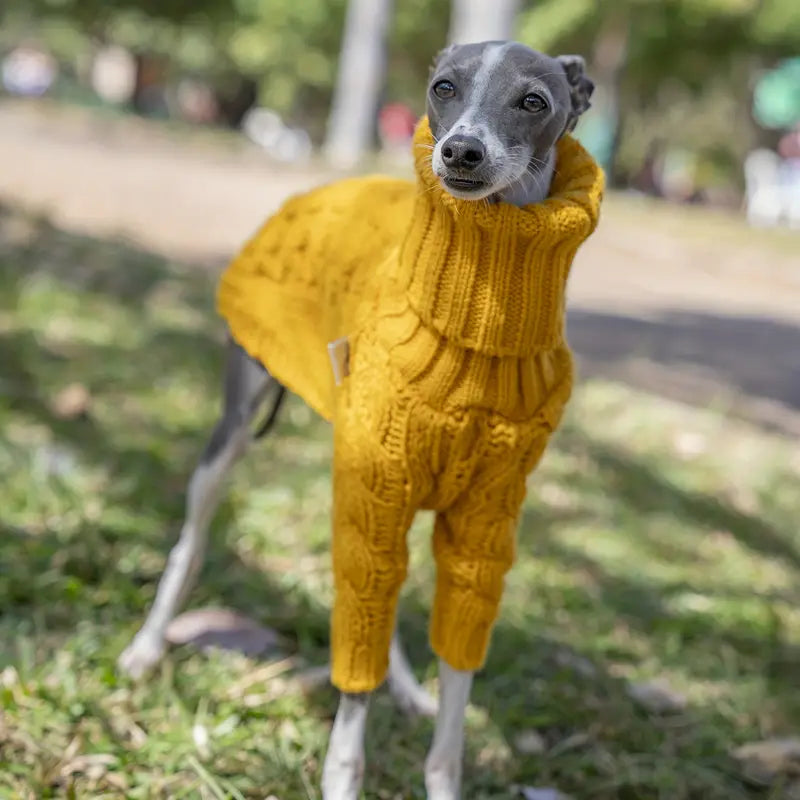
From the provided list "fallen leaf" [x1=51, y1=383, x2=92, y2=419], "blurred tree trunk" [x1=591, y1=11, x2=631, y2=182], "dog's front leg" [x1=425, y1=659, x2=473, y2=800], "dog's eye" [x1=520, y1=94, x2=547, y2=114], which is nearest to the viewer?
"dog's eye" [x1=520, y1=94, x2=547, y2=114]

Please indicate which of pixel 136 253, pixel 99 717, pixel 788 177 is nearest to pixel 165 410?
pixel 99 717

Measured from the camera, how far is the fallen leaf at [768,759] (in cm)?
300

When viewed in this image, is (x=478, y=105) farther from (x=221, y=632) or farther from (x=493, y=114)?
(x=221, y=632)

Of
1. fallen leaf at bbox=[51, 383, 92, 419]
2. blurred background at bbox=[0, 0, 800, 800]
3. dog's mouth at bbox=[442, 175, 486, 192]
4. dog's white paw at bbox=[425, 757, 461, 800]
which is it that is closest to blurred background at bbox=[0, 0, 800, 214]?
blurred background at bbox=[0, 0, 800, 800]

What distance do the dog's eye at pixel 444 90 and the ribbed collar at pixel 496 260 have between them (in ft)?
0.33

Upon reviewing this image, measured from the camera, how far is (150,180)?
11.0 m

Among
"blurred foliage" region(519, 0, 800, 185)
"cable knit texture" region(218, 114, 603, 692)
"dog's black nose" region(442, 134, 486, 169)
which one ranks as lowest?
"cable knit texture" region(218, 114, 603, 692)

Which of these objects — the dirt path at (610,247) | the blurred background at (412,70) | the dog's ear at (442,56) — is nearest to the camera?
the dog's ear at (442,56)

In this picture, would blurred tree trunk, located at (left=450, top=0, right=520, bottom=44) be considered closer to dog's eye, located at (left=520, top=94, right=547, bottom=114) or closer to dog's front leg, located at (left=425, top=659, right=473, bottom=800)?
dog's eye, located at (left=520, top=94, right=547, bottom=114)

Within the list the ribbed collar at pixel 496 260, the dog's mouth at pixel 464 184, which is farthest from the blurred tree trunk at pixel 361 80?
the dog's mouth at pixel 464 184

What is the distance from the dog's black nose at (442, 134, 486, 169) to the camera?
1947mm

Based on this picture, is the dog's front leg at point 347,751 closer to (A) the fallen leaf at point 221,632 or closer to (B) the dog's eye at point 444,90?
(A) the fallen leaf at point 221,632

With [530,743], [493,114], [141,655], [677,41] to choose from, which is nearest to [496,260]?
[493,114]

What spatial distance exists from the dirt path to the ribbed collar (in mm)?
4704
